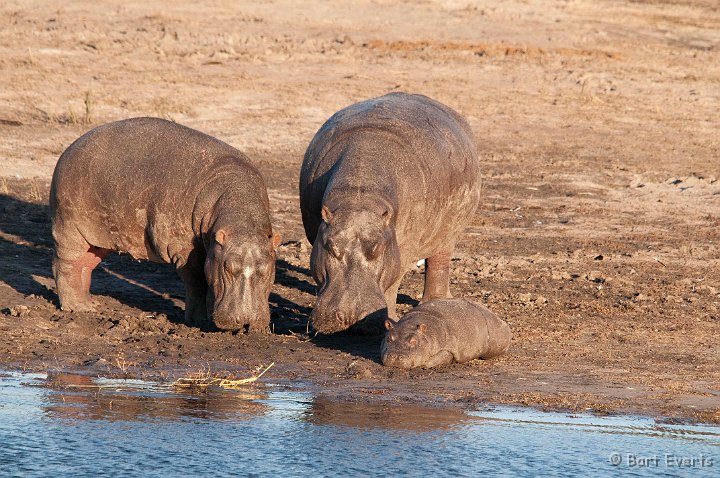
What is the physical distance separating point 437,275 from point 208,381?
3.08 meters

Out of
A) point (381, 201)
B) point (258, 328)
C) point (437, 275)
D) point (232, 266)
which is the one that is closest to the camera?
point (381, 201)

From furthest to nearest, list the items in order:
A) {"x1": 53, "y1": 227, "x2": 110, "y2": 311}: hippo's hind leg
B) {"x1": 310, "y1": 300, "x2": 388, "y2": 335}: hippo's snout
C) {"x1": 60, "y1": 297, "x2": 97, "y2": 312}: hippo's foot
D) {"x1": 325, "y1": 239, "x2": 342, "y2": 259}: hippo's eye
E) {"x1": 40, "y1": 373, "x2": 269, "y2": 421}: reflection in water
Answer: {"x1": 60, "y1": 297, "x2": 97, "y2": 312}: hippo's foot < {"x1": 53, "y1": 227, "x2": 110, "y2": 311}: hippo's hind leg < {"x1": 325, "y1": 239, "x2": 342, "y2": 259}: hippo's eye < {"x1": 310, "y1": 300, "x2": 388, "y2": 335}: hippo's snout < {"x1": 40, "y1": 373, "x2": 269, "y2": 421}: reflection in water

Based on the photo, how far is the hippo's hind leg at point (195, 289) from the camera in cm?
987

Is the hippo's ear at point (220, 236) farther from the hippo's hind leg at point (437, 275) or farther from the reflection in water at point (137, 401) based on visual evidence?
the hippo's hind leg at point (437, 275)

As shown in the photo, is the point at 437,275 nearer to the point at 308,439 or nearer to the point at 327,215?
the point at 327,215

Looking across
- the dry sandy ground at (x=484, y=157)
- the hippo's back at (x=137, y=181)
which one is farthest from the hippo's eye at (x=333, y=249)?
the hippo's back at (x=137, y=181)

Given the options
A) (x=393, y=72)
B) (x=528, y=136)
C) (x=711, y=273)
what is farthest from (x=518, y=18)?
(x=711, y=273)

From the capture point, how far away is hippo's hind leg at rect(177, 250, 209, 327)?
388 inches

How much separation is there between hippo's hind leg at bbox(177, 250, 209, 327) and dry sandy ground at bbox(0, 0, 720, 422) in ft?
0.45

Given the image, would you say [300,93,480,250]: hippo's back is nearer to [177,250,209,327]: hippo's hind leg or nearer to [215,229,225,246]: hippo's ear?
[215,229,225,246]: hippo's ear

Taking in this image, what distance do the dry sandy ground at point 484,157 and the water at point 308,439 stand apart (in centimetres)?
41

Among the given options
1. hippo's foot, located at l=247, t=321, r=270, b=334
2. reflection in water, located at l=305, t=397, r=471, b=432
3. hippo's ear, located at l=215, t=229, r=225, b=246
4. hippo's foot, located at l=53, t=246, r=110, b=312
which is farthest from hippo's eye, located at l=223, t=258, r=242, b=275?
reflection in water, located at l=305, t=397, r=471, b=432

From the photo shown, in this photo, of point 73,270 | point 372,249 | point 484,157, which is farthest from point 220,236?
point 484,157

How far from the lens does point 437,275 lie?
11.0 metres
